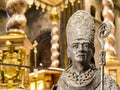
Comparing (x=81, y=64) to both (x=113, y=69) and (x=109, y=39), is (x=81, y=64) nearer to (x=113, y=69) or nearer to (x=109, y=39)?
(x=113, y=69)

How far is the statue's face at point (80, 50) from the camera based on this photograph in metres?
3.34

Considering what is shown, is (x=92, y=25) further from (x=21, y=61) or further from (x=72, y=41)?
(x=21, y=61)

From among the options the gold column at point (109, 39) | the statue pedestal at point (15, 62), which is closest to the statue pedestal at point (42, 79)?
the statue pedestal at point (15, 62)

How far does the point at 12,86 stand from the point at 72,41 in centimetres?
460

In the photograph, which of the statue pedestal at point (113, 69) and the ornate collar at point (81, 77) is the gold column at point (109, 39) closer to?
the statue pedestal at point (113, 69)

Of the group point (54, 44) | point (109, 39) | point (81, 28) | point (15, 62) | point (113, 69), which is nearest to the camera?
point (81, 28)

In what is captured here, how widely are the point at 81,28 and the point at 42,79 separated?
17.4 feet

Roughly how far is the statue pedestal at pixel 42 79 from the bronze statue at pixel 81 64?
4.73 meters

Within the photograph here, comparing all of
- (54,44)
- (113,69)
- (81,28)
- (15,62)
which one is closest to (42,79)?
(15,62)

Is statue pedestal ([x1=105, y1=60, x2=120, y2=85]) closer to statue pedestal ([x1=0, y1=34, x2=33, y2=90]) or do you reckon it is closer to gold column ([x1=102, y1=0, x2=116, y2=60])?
gold column ([x1=102, y1=0, x2=116, y2=60])

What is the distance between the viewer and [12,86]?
25.9ft

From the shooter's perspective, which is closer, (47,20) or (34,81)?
(34,81)

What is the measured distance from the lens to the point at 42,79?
8.68 m

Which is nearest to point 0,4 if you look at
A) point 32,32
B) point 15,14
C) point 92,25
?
point 32,32
